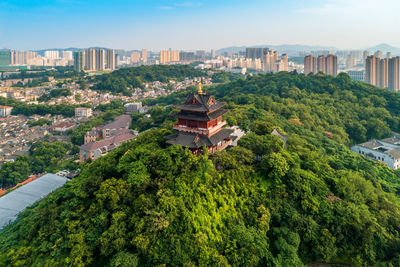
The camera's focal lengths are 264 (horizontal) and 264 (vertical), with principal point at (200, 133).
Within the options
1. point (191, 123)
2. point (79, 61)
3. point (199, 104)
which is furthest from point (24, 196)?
point (79, 61)

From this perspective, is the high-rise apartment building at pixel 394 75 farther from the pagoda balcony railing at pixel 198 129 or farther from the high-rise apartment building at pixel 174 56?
the high-rise apartment building at pixel 174 56

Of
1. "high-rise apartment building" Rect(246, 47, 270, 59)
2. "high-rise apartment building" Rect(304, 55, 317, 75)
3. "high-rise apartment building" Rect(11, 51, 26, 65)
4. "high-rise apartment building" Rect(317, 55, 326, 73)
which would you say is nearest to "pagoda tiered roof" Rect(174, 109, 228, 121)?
"high-rise apartment building" Rect(304, 55, 317, 75)

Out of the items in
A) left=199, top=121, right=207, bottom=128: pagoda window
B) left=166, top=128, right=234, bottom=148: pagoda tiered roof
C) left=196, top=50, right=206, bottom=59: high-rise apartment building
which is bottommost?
left=166, top=128, right=234, bottom=148: pagoda tiered roof

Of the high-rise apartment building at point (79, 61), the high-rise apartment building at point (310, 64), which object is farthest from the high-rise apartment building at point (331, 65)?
the high-rise apartment building at point (79, 61)

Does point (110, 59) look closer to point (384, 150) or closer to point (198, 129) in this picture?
point (384, 150)

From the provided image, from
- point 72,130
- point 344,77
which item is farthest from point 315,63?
point 72,130

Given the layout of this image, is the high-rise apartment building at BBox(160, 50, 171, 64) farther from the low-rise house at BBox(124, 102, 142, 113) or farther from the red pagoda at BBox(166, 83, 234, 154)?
the red pagoda at BBox(166, 83, 234, 154)
